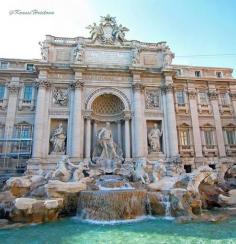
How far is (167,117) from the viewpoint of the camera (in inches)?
762

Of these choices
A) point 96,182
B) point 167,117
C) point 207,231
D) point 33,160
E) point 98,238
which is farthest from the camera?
point 167,117

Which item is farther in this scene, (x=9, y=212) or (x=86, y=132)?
(x=86, y=132)

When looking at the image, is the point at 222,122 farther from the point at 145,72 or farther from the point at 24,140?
the point at 24,140

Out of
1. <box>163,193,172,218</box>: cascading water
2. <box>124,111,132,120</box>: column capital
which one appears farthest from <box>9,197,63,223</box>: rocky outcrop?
<box>124,111,132,120</box>: column capital

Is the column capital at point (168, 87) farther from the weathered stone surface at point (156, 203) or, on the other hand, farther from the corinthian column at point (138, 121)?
the weathered stone surface at point (156, 203)

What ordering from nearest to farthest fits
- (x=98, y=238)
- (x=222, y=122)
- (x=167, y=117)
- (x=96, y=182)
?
1. (x=98, y=238)
2. (x=96, y=182)
3. (x=167, y=117)
4. (x=222, y=122)

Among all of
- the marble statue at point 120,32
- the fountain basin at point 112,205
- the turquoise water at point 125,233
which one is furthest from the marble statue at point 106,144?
the marble statue at point 120,32

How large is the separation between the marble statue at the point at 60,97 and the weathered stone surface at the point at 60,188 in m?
8.42

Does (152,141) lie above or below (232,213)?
above

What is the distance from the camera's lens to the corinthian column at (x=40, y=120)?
16.9 meters

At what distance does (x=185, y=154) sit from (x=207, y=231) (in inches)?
462

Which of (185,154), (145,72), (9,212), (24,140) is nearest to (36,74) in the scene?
(24,140)

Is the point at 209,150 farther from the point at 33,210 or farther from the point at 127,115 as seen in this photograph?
the point at 33,210

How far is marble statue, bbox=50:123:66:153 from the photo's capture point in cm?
1752
